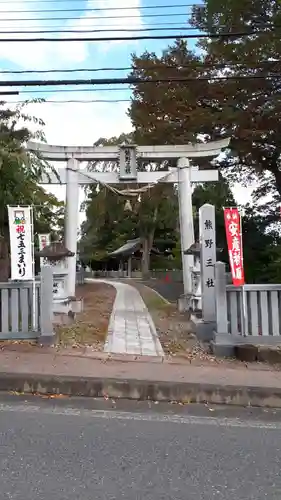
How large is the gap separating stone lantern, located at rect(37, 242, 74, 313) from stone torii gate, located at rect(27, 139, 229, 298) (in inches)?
31.6

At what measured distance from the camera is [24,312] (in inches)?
324

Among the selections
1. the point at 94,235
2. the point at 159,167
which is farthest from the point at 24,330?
the point at 94,235

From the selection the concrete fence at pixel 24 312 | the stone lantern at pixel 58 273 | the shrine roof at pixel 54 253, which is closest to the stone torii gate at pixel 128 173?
the stone lantern at pixel 58 273

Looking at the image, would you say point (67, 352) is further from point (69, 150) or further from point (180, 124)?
point (180, 124)

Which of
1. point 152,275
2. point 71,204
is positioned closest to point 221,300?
point 71,204

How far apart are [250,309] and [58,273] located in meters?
5.92

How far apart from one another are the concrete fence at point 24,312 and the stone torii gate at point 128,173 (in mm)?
4919

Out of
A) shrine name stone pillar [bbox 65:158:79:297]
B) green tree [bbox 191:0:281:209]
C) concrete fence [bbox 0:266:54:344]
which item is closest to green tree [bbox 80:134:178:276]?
shrine name stone pillar [bbox 65:158:79:297]

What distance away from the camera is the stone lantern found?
11.8 m

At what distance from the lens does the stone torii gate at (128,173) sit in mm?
13680

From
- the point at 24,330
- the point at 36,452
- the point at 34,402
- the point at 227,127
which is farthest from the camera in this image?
the point at 227,127

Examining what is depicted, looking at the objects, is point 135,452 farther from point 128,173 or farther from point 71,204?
point 128,173

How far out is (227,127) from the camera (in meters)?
16.5

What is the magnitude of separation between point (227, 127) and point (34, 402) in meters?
13.4
